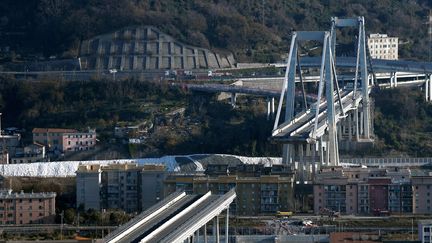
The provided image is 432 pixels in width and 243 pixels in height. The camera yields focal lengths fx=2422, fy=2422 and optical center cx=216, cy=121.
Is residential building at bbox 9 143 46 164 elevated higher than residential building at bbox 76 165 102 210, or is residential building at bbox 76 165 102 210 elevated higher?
residential building at bbox 9 143 46 164

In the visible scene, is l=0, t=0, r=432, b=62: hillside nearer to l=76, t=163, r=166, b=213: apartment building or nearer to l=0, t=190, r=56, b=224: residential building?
l=76, t=163, r=166, b=213: apartment building

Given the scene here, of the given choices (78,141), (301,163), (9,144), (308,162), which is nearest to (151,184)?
(301,163)

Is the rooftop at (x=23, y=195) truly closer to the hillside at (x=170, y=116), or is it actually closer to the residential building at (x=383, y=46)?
the hillside at (x=170, y=116)

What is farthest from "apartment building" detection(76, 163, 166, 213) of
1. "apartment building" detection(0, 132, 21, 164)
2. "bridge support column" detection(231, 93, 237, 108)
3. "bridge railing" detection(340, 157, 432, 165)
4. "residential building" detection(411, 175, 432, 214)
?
"bridge support column" detection(231, 93, 237, 108)

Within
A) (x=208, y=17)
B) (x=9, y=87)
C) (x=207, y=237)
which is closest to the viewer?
(x=207, y=237)

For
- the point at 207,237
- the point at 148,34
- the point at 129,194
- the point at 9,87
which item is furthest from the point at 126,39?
the point at 207,237

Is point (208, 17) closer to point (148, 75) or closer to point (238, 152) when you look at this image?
point (148, 75)
